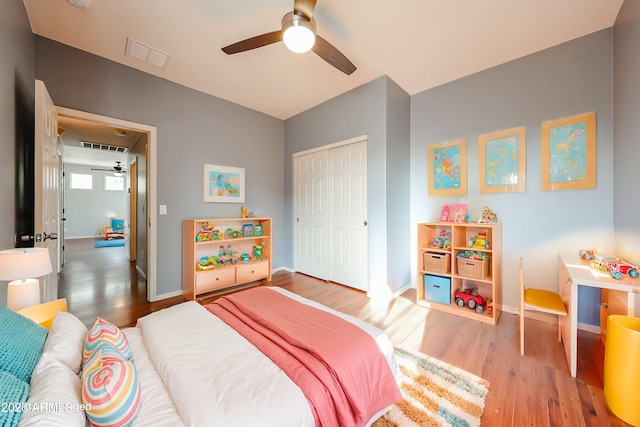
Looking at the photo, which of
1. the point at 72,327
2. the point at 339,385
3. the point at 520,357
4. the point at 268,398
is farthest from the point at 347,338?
the point at 520,357

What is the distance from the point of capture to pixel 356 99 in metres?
3.25

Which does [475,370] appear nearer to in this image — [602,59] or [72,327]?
[72,327]

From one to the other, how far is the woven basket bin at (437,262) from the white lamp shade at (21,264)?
3174 millimetres

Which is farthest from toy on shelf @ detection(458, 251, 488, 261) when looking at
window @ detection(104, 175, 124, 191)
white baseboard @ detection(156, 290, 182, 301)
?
window @ detection(104, 175, 124, 191)

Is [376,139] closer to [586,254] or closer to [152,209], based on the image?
[586,254]

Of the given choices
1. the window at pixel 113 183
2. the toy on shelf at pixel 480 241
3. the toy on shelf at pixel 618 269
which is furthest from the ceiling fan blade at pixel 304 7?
the window at pixel 113 183

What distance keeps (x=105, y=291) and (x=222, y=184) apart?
2050 mm

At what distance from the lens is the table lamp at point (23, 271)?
4.00 feet

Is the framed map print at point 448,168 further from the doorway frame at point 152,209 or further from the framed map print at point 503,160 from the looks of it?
the doorway frame at point 152,209

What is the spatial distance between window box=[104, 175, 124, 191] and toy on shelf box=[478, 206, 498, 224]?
11434mm

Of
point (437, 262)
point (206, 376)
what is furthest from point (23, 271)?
point (437, 262)

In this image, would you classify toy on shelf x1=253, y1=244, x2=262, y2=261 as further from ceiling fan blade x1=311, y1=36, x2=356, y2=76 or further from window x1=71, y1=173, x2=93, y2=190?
window x1=71, y1=173, x2=93, y2=190

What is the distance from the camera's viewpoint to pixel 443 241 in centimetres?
286

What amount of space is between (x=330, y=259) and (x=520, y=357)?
2.33 meters
